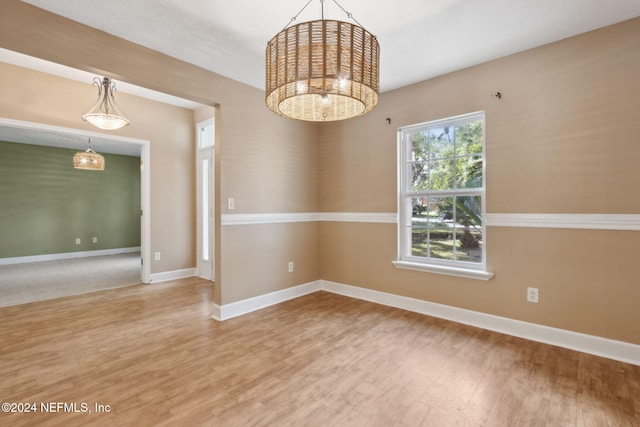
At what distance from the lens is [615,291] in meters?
2.26

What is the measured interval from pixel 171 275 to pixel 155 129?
7.68 ft

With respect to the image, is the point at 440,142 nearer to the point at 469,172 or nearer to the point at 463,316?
the point at 469,172

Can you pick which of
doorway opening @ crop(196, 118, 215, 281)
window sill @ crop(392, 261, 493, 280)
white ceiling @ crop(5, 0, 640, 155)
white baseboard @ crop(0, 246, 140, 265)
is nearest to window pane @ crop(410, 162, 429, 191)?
window sill @ crop(392, 261, 493, 280)

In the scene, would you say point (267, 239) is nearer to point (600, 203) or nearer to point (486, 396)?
point (486, 396)

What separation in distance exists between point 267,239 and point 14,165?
6.42 m

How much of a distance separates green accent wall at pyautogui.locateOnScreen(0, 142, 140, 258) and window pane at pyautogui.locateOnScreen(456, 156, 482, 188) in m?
8.04

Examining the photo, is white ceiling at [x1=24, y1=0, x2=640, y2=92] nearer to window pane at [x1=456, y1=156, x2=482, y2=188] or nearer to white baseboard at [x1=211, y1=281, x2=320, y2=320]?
window pane at [x1=456, y1=156, x2=482, y2=188]

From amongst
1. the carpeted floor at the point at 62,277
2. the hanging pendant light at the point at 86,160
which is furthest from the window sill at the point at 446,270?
the hanging pendant light at the point at 86,160

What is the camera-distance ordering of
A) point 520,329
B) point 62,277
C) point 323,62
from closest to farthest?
point 323,62 < point 520,329 < point 62,277

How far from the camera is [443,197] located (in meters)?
3.17

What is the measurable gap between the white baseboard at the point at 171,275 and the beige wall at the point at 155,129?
0.23ft

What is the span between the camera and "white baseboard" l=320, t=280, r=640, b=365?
2229mm

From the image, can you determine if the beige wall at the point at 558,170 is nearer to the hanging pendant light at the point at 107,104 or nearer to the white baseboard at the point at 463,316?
the white baseboard at the point at 463,316

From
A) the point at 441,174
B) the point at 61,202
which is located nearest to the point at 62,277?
the point at 61,202
